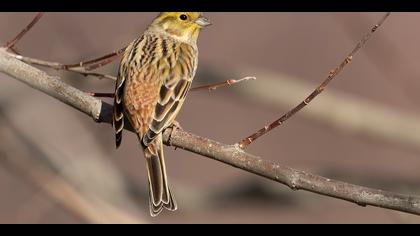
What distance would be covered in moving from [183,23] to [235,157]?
2148 millimetres

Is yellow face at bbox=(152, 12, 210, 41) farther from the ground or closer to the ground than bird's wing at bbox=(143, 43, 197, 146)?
farther from the ground

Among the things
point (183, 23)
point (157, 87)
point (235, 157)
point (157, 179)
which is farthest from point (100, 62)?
point (183, 23)

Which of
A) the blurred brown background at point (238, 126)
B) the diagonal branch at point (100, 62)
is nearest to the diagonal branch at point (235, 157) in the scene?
the diagonal branch at point (100, 62)

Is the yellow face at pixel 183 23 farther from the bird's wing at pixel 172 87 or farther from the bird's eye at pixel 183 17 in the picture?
the bird's wing at pixel 172 87

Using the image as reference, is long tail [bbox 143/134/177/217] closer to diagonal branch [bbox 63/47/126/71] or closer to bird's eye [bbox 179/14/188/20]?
diagonal branch [bbox 63/47/126/71]

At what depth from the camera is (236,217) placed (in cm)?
774

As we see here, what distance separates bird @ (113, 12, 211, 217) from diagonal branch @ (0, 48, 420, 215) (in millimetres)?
130

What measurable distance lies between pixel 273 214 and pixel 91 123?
205cm

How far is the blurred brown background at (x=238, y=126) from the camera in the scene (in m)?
6.27

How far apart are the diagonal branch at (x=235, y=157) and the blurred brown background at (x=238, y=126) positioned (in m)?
0.44

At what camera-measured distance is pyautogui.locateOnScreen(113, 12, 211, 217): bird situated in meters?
4.94

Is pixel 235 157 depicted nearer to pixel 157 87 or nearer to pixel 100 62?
pixel 100 62

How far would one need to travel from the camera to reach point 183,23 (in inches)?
241

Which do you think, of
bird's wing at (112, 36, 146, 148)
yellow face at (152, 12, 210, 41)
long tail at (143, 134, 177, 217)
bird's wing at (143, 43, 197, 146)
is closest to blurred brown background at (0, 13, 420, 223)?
long tail at (143, 134, 177, 217)
